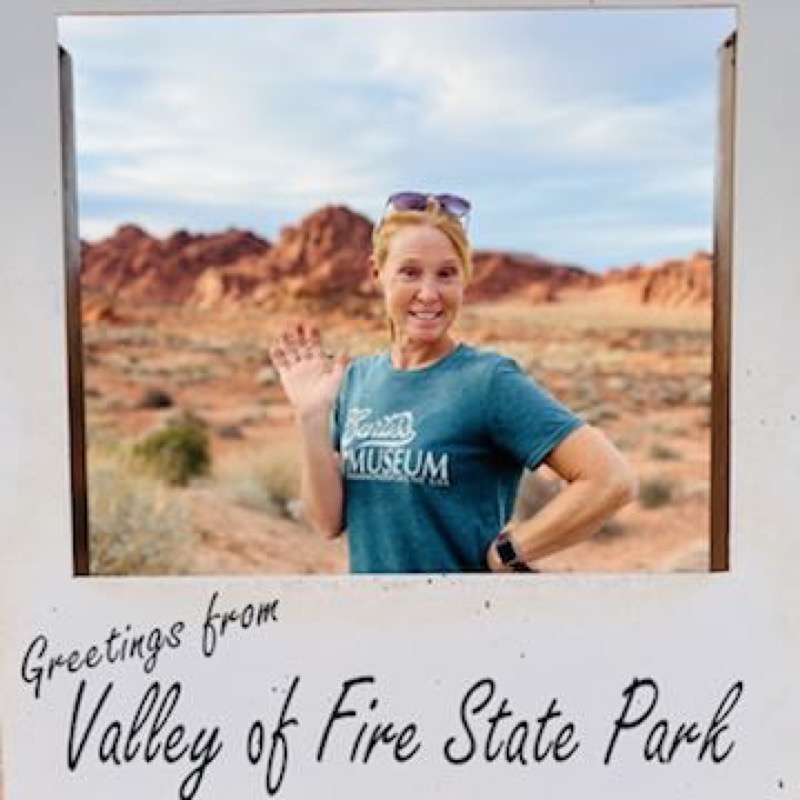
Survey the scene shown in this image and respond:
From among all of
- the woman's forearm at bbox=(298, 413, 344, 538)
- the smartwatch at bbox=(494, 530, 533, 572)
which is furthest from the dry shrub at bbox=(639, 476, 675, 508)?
the woman's forearm at bbox=(298, 413, 344, 538)

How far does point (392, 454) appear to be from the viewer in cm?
225

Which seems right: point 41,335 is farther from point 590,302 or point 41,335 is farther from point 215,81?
point 590,302

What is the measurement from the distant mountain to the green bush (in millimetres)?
290

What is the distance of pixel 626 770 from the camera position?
2.32 meters

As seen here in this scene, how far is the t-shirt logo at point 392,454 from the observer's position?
2.24 metres

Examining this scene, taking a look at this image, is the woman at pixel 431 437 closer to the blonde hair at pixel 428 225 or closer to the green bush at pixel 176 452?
the blonde hair at pixel 428 225

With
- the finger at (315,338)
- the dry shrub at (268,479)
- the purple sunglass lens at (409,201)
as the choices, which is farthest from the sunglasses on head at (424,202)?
the dry shrub at (268,479)

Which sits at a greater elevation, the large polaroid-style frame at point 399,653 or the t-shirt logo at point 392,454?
the t-shirt logo at point 392,454

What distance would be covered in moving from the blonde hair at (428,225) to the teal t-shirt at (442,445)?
0.70 ft

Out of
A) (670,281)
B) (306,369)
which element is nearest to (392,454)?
(306,369)

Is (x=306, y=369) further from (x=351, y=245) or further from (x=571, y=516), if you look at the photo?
(x=571, y=516)

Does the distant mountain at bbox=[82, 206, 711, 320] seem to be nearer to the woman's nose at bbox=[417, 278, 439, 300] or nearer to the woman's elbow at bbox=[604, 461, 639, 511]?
the woman's nose at bbox=[417, 278, 439, 300]

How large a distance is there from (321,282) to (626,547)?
939 mm

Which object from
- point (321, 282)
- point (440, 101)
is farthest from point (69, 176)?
point (440, 101)
